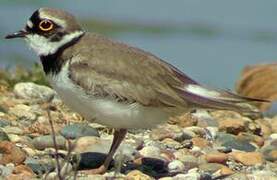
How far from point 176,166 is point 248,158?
71cm

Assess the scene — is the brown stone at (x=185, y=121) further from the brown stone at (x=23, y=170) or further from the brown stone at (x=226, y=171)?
the brown stone at (x=23, y=170)

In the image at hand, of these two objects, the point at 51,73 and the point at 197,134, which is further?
→ the point at 197,134

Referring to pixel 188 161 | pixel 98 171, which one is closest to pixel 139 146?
pixel 188 161

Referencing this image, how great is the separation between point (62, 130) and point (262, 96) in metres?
Answer: 3.87

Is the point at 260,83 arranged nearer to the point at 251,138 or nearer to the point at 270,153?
the point at 251,138

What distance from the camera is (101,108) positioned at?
353 inches

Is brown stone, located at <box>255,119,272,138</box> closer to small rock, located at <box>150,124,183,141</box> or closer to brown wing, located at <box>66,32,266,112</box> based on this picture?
small rock, located at <box>150,124,183,141</box>

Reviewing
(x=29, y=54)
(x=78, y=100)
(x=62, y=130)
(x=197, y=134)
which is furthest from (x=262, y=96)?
(x=29, y=54)

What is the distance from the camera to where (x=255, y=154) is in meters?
9.99

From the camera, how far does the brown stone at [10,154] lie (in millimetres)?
9188

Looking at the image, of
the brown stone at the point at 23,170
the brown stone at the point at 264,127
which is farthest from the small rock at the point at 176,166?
the brown stone at the point at 264,127

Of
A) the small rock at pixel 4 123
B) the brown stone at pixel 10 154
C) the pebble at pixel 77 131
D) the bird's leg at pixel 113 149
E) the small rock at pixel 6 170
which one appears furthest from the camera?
the small rock at pixel 4 123

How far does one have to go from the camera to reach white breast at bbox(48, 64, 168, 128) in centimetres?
894

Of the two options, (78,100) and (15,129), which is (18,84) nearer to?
(15,129)
